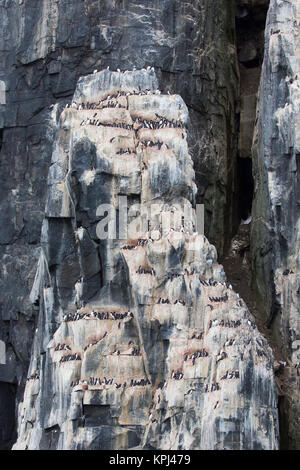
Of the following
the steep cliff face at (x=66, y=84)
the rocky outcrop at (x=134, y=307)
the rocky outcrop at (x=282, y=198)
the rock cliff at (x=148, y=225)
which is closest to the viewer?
the rocky outcrop at (x=134, y=307)

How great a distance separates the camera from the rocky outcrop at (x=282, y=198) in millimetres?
52125

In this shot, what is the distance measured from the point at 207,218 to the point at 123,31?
8.12 metres

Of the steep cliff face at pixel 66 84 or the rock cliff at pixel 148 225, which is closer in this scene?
the rock cliff at pixel 148 225

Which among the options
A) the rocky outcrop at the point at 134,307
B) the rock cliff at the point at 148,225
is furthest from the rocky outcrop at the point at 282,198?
the rocky outcrop at the point at 134,307

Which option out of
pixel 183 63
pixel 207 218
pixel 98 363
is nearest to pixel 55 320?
pixel 98 363

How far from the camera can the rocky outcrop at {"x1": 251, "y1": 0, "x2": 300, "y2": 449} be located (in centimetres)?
5212

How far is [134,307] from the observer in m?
49.9

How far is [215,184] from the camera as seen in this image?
58031mm

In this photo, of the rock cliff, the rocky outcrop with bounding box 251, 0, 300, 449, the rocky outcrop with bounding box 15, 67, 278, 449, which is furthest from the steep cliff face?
the rocky outcrop with bounding box 15, 67, 278, 449

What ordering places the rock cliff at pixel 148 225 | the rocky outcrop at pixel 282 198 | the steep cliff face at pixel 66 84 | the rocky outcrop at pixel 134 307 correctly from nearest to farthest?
the rocky outcrop at pixel 134 307 < the rock cliff at pixel 148 225 < the rocky outcrop at pixel 282 198 < the steep cliff face at pixel 66 84

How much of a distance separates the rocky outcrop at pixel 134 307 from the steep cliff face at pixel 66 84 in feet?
12.3

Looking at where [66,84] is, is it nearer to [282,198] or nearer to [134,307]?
[282,198]

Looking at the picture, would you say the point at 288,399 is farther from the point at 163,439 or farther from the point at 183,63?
the point at 183,63

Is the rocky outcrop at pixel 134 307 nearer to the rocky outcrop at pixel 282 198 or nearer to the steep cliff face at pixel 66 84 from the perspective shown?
the rocky outcrop at pixel 282 198
